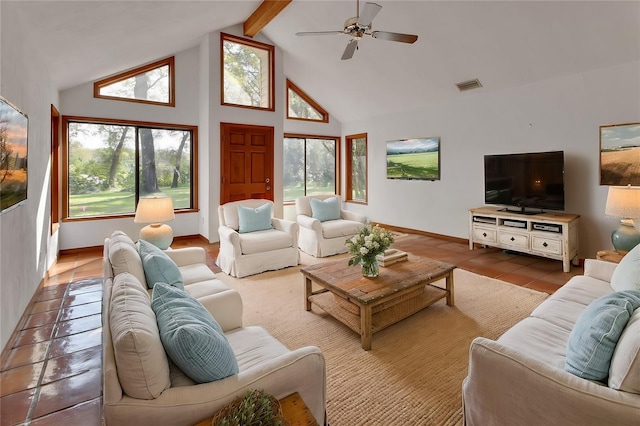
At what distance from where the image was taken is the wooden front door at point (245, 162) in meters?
5.97

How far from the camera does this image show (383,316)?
2781 millimetres

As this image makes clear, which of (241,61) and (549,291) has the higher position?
(241,61)

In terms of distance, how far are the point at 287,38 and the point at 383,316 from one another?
5.24 meters

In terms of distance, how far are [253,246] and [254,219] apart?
1.78ft

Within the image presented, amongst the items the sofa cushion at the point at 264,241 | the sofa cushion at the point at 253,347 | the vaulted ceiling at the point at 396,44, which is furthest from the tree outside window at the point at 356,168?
the sofa cushion at the point at 253,347

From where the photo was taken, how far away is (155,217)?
3.79 m

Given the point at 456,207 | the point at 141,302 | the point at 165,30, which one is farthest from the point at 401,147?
the point at 141,302

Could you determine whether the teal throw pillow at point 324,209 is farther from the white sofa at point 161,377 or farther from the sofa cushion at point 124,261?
the white sofa at point 161,377

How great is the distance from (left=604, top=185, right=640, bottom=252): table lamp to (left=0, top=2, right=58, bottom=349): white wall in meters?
5.36

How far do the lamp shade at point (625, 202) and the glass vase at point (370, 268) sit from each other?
102 inches

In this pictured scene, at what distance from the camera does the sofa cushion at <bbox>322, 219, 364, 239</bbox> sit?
5094 millimetres

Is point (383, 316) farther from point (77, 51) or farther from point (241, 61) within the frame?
point (241, 61)

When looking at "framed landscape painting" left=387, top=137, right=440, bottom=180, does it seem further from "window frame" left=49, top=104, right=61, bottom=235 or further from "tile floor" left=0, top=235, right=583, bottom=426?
"window frame" left=49, top=104, right=61, bottom=235

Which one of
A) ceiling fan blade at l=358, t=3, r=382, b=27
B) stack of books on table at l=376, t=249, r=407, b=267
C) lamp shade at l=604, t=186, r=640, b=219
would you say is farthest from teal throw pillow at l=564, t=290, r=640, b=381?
ceiling fan blade at l=358, t=3, r=382, b=27
